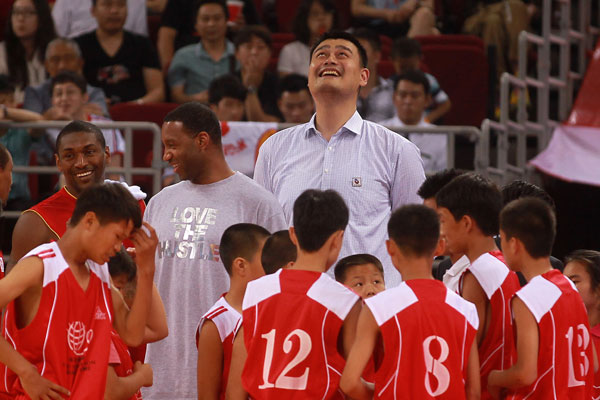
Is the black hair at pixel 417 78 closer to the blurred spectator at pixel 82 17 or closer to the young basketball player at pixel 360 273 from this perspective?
the blurred spectator at pixel 82 17

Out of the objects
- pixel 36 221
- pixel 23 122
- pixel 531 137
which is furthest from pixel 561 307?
pixel 531 137

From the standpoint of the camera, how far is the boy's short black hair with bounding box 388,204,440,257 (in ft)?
11.5

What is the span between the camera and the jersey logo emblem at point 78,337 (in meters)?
3.50

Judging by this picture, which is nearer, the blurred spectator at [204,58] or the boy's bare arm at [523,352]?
the boy's bare arm at [523,352]

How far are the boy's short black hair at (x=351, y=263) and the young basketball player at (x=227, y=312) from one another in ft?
1.06

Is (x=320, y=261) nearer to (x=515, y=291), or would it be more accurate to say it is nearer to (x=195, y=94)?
(x=515, y=291)

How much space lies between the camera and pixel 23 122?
24.1ft

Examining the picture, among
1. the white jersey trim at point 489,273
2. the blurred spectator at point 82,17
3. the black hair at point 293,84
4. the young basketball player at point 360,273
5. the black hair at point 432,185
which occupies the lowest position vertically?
the young basketball player at point 360,273

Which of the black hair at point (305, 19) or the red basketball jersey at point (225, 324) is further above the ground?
the black hair at point (305, 19)

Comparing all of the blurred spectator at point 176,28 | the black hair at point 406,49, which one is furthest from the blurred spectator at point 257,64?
the black hair at point 406,49

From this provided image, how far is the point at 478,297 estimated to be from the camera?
3.77 metres

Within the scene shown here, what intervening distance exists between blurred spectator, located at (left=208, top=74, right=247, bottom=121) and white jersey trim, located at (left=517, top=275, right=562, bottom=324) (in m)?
4.68

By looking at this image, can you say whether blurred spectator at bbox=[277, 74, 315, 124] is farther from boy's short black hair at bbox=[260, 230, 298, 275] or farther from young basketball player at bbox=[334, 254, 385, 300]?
boy's short black hair at bbox=[260, 230, 298, 275]

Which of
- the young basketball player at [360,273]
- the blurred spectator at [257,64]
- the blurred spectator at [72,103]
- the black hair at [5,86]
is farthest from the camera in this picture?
the blurred spectator at [257,64]
